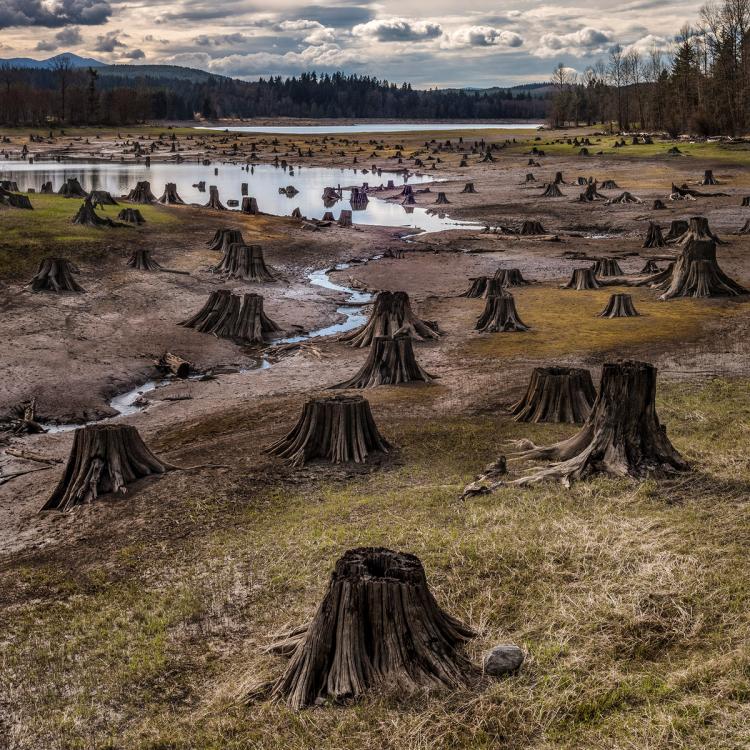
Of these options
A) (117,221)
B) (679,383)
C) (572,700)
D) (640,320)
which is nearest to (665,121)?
(117,221)

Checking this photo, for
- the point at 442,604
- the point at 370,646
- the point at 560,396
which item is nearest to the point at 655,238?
the point at 560,396

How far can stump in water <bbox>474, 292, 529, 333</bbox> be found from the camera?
23734mm

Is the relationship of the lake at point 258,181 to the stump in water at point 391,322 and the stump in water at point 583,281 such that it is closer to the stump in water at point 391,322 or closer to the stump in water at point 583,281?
the stump in water at point 583,281

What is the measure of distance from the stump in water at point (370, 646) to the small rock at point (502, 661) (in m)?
0.14

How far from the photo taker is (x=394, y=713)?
6.54m

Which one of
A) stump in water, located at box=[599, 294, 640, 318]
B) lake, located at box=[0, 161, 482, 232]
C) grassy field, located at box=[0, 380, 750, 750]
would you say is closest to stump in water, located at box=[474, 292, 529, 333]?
stump in water, located at box=[599, 294, 640, 318]

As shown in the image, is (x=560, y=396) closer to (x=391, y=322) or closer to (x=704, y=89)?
(x=391, y=322)

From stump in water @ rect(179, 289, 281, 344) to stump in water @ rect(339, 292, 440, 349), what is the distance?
2.70 meters

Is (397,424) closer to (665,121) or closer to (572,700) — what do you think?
(572,700)

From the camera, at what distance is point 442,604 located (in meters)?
8.18

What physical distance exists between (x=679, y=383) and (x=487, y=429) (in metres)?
4.11

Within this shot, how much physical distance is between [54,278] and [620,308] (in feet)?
49.5

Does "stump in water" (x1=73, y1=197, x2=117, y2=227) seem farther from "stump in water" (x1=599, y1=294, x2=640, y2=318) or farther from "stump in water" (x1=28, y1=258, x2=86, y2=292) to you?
"stump in water" (x1=599, y1=294, x2=640, y2=318)

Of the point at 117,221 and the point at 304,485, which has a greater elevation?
the point at 117,221
